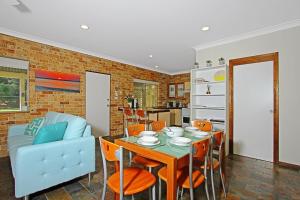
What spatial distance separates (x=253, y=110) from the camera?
3.07m

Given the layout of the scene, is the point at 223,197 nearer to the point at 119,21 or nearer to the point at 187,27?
the point at 187,27

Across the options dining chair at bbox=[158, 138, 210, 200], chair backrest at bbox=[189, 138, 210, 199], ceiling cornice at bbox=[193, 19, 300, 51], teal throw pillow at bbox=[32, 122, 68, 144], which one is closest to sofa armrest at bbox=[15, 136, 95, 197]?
teal throw pillow at bbox=[32, 122, 68, 144]

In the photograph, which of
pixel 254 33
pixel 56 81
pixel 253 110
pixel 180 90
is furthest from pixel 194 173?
pixel 180 90

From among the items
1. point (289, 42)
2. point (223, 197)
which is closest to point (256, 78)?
point (289, 42)

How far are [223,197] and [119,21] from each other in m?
2.94

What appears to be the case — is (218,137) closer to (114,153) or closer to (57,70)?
(114,153)

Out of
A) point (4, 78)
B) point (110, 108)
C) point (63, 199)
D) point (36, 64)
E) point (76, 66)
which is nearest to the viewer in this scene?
point (63, 199)

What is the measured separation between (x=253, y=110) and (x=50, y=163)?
3.54 metres

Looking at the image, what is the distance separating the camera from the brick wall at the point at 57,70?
9.70ft

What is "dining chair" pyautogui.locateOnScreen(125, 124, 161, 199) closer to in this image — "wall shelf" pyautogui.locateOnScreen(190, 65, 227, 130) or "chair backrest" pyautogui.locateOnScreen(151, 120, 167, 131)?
"chair backrest" pyautogui.locateOnScreen(151, 120, 167, 131)

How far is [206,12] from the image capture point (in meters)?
2.25

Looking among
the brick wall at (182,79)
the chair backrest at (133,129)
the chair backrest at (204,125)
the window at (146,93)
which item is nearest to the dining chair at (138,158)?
the chair backrest at (133,129)

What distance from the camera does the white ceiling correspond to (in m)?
2.09

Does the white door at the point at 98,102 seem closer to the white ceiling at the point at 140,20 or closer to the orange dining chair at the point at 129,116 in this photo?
the orange dining chair at the point at 129,116
